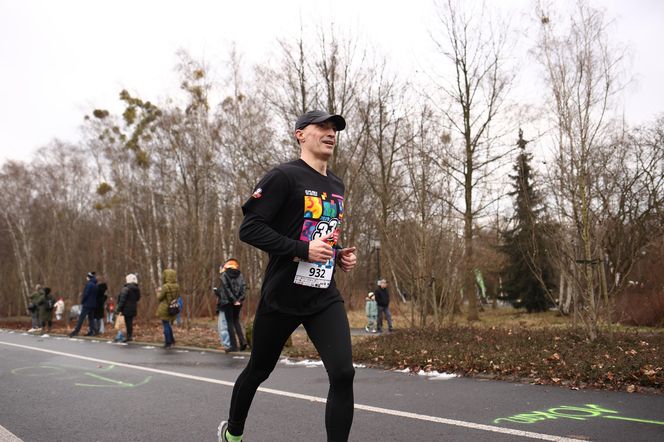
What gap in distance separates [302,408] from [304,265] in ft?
9.01

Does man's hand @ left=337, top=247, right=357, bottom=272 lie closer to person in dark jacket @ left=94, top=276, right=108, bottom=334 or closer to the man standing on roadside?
the man standing on roadside

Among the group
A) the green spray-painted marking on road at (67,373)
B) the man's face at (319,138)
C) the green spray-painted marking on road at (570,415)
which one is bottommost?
the green spray-painted marking on road at (67,373)

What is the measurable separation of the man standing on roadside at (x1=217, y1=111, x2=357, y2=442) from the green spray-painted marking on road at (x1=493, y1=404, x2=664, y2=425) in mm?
2287

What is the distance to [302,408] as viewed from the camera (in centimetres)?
557

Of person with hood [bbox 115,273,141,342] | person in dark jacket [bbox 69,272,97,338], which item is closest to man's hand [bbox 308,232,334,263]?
person with hood [bbox 115,273,141,342]

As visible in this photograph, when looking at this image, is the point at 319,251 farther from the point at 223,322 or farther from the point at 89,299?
the point at 89,299

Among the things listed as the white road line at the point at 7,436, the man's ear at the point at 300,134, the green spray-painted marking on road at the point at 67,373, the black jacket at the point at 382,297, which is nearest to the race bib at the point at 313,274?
the man's ear at the point at 300,134

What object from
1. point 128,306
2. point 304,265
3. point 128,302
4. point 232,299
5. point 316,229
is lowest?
point 128,306

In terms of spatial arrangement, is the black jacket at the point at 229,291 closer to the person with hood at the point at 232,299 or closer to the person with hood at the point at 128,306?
the person with hood at the point at 232,299

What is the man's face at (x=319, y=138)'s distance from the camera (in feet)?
11.5

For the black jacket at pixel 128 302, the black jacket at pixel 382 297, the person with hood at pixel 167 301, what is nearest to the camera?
the person with hood at pixel 167 301

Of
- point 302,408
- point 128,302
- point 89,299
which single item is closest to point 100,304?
point 89,299

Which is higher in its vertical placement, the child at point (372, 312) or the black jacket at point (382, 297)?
the black jacket at point (382, 297)

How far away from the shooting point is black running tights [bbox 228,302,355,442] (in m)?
3.14
